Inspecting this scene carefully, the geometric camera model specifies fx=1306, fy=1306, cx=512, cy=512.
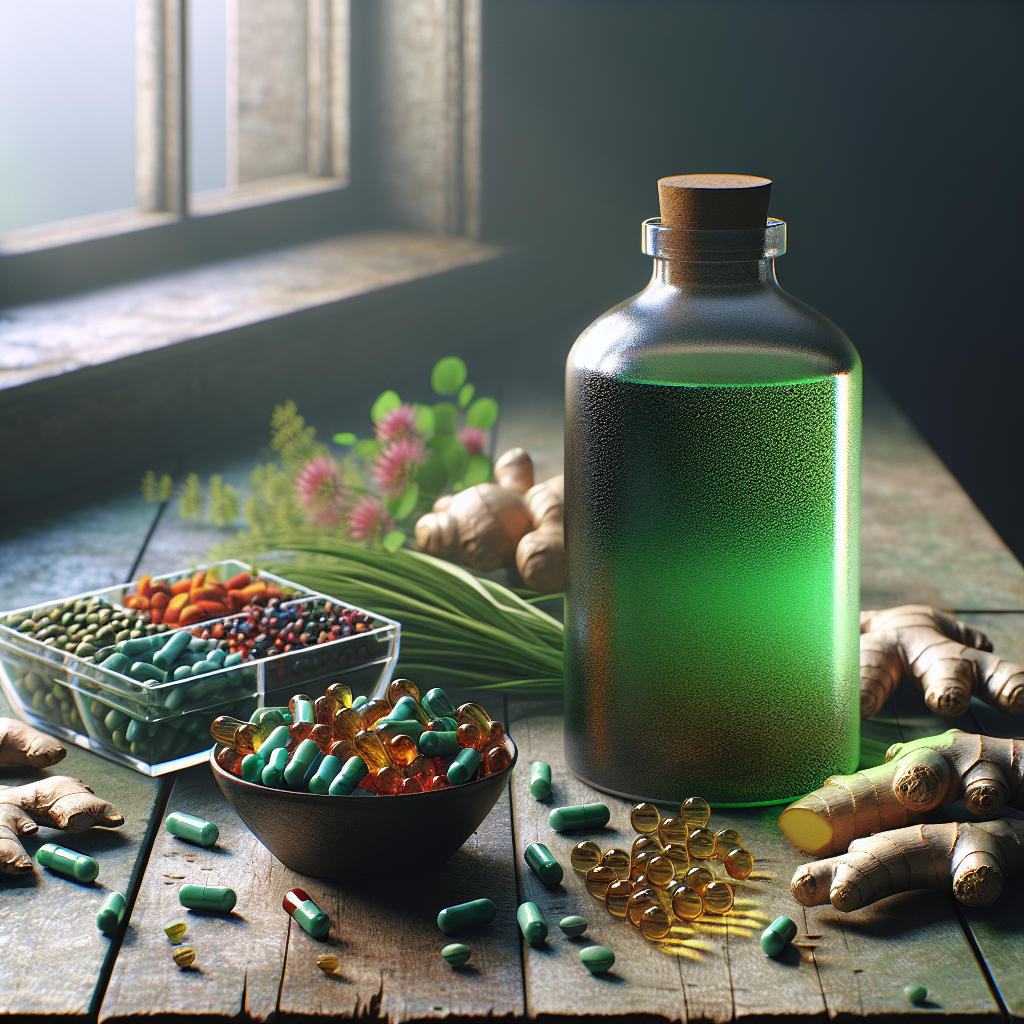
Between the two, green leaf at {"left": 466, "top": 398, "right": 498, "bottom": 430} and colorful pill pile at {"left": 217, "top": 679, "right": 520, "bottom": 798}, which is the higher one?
green leaf at {"left": 466, "top": 398, "right": 498, "bottom": 430}

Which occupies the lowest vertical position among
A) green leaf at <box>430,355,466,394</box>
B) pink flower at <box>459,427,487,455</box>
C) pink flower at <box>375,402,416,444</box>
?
pink flower at <box>459,427,487,455</box>

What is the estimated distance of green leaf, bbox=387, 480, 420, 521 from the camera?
133cm

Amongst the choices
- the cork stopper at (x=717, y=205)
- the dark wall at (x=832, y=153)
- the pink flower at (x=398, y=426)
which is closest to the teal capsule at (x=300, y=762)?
the cork stopper at (x=717, y=205)

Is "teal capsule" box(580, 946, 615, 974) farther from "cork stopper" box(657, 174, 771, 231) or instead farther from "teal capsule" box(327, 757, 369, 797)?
"cork stopper" box(657, 174, 771, 231)

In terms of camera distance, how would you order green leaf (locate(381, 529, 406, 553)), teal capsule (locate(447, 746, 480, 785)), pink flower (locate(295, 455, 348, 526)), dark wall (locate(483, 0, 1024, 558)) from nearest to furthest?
teal capsule (locate(447, 746, 480, 785)), green leaf (locate(381, 529, 406, 553)), pink flower (locate(295, 455, 348, 526)), dark wall (locate(483, 0, 1024, 558))

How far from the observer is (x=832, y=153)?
9.60ft

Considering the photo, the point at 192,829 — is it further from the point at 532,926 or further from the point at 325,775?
the point at 532,926

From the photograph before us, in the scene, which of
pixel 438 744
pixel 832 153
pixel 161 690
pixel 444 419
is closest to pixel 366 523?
pixel 444 419

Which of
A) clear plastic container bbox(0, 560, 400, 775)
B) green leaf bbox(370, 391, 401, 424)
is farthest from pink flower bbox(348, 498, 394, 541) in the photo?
clear plastic container bbox(0, 560, 400, 775)

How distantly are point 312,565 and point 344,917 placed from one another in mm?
481

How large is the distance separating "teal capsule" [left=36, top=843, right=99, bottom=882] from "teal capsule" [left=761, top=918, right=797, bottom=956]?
1.33 feet

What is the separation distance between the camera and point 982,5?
2783mm

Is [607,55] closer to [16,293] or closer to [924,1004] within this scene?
[16,293]

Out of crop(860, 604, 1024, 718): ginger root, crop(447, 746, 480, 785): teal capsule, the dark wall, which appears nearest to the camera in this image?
crop(447, 746, 480, 785): teal capsule
